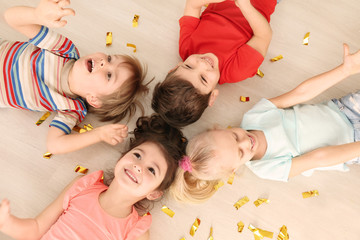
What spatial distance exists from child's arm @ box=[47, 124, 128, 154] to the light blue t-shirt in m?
0.51

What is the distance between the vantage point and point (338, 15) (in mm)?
1570

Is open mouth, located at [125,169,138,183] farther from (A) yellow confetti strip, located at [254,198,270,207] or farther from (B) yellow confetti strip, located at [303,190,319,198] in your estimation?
(B) yellow confetti strip, located at [303,190,319,198]

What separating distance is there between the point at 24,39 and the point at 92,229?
2.99ft

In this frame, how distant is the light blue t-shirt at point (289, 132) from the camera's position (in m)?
1.28

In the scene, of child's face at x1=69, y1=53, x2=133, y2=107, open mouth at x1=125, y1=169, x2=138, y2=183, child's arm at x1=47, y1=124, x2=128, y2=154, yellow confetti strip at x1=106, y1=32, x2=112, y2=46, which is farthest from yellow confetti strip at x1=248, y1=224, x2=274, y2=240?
yellow confetti strip at x1=106, y1=32, x2=112, y2=46

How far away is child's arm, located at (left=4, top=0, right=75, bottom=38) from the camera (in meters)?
1.07

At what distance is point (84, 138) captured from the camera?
50.8 inches

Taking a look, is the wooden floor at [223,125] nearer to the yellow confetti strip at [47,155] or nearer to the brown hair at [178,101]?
the yellow confetti strip at [47,155]

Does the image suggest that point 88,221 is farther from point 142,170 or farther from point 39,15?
point 39,15

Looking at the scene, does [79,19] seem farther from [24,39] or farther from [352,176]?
[352,176]

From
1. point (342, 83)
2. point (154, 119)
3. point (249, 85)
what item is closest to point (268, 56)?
point (249, 85)

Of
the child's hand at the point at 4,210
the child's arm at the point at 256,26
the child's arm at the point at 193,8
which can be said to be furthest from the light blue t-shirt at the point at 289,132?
the child's hand at the point at 4,210

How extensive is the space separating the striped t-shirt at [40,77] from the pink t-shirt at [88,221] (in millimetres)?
269

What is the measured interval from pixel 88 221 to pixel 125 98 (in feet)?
1.60
